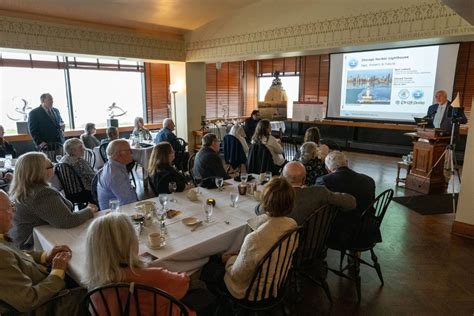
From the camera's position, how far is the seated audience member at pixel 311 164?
3412 mm

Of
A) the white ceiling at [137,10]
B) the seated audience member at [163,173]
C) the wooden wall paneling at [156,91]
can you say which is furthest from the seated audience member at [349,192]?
the wooden wall paneling at [156,91]

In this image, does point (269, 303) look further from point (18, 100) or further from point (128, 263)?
point (18, 100)

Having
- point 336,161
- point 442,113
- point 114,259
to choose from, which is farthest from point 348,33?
point 114,259

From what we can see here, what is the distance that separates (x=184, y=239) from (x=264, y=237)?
0.56 m

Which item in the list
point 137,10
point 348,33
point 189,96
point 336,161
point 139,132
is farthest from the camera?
point 189,96

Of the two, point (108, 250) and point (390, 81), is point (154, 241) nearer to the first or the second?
point (108, 250)

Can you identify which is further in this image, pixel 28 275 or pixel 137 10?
pixel 137 10

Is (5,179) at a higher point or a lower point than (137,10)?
lower

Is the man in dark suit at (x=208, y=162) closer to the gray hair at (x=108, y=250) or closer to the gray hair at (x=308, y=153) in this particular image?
the gray hair at (x=308, y=153)

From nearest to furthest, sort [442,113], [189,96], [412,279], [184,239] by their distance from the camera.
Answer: [184,239] < [412,279] < [442,113] < [189,96]

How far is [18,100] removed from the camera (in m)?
7.10

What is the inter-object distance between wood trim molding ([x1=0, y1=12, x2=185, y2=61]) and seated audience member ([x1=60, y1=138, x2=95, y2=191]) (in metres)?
2.99

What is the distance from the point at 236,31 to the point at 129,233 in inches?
232

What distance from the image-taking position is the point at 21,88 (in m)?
7.16
